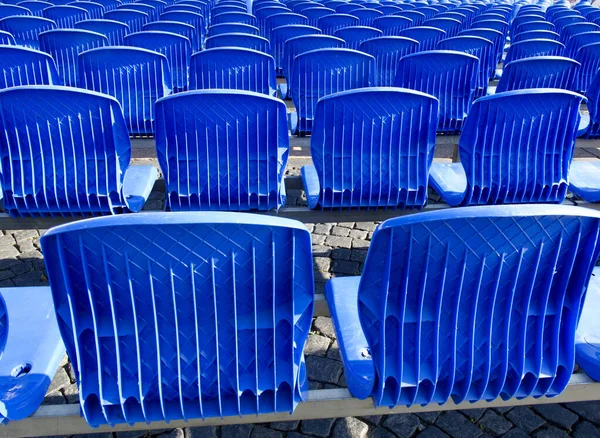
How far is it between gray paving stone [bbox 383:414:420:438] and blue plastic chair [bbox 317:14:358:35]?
5402mm

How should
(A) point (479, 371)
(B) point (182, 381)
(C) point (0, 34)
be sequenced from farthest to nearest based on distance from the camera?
(C) point (0, 34)
(A) point (479, 371)
(B) point (182, 381)

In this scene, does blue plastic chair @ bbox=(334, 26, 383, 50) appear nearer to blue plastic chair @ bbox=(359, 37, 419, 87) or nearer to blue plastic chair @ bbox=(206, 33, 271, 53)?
blue plastic chair @ bbox=(359, 37, 419, 87)

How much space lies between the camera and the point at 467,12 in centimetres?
866

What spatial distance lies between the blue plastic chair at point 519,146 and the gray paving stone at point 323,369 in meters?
1.21

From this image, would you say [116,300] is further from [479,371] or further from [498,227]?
[479,371]

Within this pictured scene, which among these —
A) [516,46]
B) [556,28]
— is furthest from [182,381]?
[556,28]

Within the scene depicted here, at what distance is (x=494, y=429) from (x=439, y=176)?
5.37 feet

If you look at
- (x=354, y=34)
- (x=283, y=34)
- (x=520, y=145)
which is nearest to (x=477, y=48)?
(x=354, y=34)

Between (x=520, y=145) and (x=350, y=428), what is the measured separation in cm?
173

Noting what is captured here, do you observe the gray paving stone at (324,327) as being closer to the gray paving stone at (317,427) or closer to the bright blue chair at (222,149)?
the gray paving stone at (317,427)

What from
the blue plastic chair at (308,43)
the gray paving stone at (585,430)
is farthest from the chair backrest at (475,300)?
the blue plastic chair at (308,43)

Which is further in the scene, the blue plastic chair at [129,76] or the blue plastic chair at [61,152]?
the blue plastic chair at [129,76]

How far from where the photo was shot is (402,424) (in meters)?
2.46

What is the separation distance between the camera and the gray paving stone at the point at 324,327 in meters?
2.99
